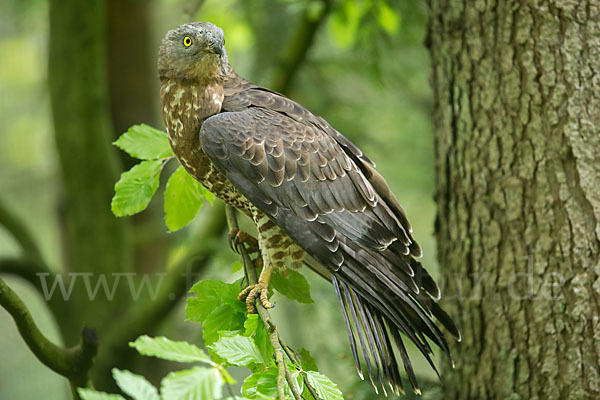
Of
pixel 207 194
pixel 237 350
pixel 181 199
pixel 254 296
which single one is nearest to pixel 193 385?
pixel 237 350

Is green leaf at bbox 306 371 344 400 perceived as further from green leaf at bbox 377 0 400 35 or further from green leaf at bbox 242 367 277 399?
green leaf at bbox 377 0 400 35

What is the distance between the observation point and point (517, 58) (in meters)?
2.92

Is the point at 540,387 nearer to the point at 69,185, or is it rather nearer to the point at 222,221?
the point at 222,221

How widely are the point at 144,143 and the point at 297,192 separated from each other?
2.40ft

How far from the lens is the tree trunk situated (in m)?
2.76

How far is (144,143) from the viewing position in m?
2.74

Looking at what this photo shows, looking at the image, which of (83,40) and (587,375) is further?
(83,40)

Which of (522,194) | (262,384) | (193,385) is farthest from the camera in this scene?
(522,194)

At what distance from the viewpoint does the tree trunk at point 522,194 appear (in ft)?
9.04

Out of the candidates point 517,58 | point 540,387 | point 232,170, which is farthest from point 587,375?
point 232,170

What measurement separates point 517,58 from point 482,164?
1.75 feet

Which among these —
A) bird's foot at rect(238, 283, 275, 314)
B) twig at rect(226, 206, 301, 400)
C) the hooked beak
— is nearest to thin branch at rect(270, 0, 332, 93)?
the hooked beak

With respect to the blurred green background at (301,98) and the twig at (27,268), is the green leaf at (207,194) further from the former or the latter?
the twig at (27,268)

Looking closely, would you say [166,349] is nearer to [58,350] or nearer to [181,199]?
[58,350]
